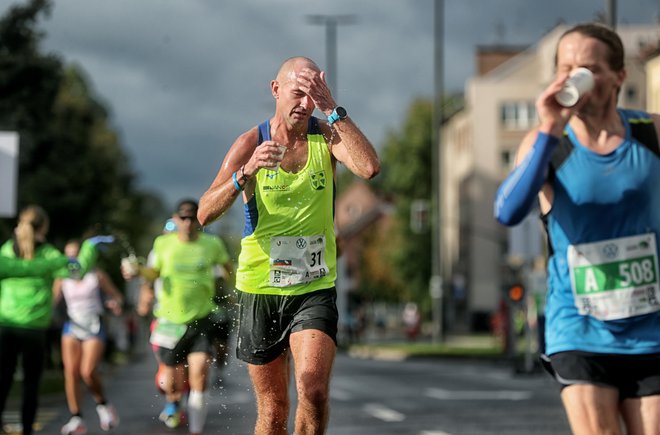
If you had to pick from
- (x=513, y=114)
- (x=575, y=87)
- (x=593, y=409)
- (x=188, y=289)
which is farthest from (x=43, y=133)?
(x=513, y=114)

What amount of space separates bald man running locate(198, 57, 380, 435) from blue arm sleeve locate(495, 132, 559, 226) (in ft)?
6.12

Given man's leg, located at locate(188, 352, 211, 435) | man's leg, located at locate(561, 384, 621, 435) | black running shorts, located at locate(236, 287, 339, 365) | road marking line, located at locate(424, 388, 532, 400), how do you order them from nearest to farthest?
man's leg, located at locate(561, 384, 621, 435), black running shorts, located at locate(236, 287, 339, 365), man's leg, located at locate(188, 352, 211, 435), road marking line, located at locate(424, 388, 532, 400)

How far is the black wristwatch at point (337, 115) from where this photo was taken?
6.61 metres

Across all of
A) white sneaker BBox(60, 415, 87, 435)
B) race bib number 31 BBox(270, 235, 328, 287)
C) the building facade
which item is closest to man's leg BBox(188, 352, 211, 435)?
white sneaker BBox(60, 415, 87, 435)

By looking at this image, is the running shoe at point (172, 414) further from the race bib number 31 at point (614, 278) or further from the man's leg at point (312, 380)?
the race bib number 31 at point (614, 278)

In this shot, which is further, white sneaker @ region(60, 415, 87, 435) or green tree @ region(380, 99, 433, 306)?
green tree @ region(380, 99, 433, 306)

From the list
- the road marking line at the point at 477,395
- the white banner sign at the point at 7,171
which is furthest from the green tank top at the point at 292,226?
the road marking line at the point at 477,395

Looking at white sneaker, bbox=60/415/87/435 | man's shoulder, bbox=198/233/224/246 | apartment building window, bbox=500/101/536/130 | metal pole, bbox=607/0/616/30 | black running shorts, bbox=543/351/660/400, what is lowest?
white sneaker, bbox=60/415/87/435

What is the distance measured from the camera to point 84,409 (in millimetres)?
18469

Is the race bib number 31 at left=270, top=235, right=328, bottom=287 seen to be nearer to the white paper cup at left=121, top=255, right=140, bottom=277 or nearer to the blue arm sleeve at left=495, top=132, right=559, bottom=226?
the blue arm sleeve at left=495, top=132, right=559, bottom=226

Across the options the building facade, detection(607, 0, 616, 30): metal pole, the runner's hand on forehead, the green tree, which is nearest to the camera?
the runner's hand on forehead

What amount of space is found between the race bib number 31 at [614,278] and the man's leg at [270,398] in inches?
83.5

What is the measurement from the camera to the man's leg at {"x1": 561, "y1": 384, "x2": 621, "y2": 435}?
16.4 feet

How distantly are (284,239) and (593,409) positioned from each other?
2330 millimetres
